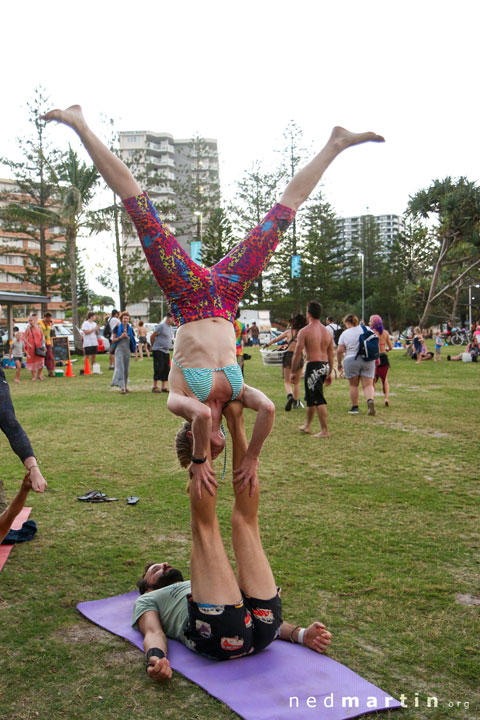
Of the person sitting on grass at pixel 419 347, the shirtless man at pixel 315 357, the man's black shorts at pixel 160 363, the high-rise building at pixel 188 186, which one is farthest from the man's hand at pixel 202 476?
the high-rise building at pixel 188 186

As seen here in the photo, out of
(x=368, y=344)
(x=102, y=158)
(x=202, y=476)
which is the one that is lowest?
(x=202, y=476)

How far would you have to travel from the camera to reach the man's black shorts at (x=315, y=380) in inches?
364

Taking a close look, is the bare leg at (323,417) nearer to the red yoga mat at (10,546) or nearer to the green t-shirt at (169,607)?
the red yoga mat at (10,546)

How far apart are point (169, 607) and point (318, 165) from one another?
2.67m

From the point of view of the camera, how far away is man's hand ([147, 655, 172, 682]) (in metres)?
2.86

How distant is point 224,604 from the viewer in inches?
122

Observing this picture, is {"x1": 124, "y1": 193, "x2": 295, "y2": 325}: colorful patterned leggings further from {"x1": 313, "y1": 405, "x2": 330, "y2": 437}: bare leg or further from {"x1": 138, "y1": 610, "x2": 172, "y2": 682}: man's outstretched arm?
{"x1": 313, "y1": 405, "x2": 330, "y2": 437}: bare leg

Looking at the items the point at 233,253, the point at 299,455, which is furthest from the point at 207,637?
the point at 299,455

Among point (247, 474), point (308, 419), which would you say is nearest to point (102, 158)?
point (247, 474)

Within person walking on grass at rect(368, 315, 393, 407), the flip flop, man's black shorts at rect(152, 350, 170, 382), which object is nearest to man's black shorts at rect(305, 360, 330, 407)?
person walking on grass at rect(368, 315, 393, 407)

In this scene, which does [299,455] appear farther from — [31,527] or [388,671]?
[388,671]

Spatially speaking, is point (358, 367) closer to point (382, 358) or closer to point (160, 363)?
point (382, 358)

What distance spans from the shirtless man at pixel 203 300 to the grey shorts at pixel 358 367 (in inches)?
311

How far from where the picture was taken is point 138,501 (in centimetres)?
589
